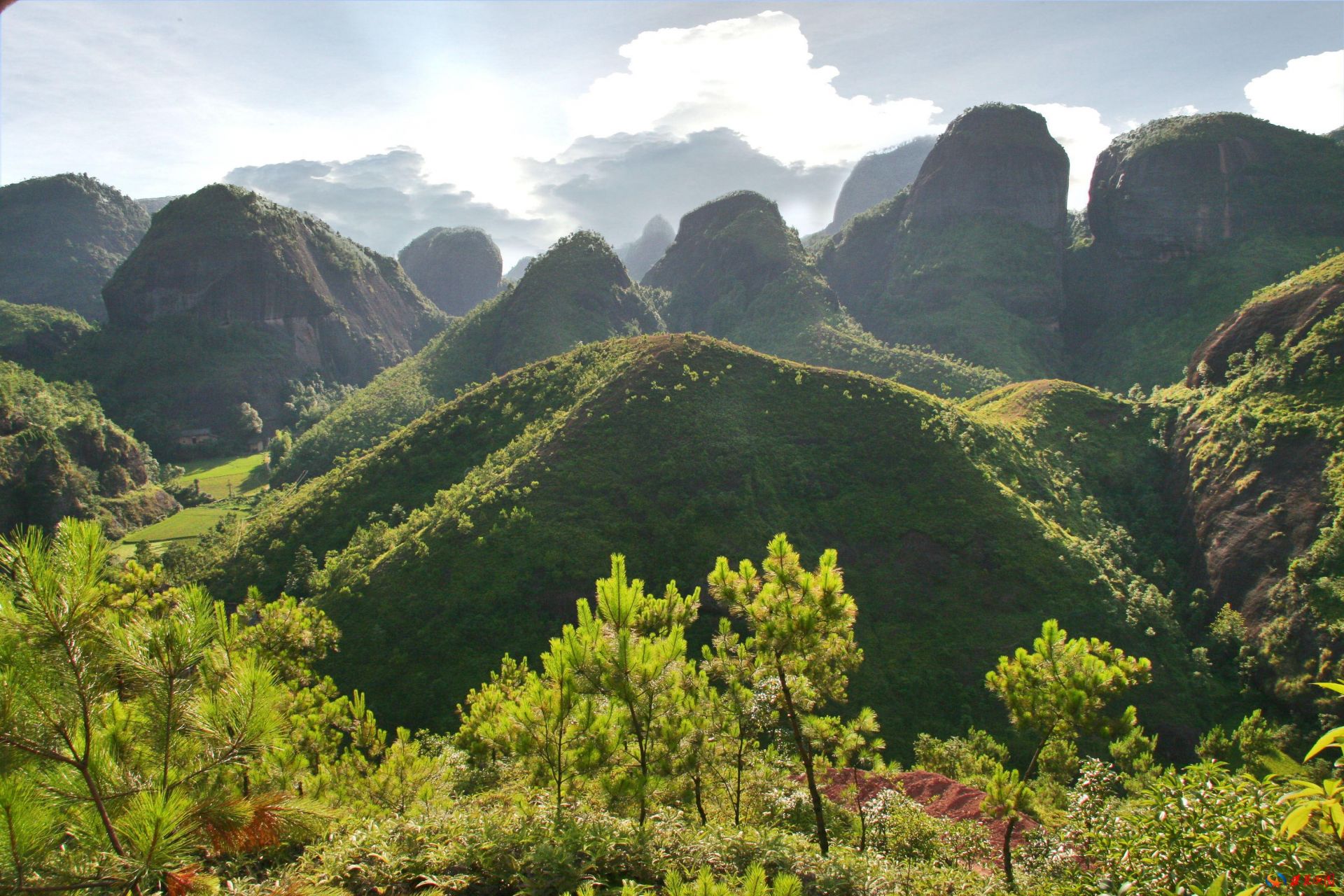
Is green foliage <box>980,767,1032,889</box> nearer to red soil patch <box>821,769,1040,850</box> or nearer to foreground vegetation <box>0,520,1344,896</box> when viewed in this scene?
foreground vegetation <box>0,520,1344,896</box>

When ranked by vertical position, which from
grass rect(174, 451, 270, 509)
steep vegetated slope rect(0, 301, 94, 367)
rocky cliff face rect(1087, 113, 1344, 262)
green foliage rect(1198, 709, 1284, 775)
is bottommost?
green foliage rect(1198, 709, 1284, 775)

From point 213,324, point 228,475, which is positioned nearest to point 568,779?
point 228,475

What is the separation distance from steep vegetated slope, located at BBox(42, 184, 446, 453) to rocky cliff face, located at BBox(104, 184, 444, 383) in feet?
0.49

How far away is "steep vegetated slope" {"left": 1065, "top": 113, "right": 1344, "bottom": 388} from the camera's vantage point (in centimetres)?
7488

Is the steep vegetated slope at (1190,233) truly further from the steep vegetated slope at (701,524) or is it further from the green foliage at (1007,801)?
the green foliage at (1007,801)

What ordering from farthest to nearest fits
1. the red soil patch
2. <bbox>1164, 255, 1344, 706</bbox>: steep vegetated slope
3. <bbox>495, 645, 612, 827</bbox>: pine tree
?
<bbox>1164, 255, 1344, 706</bbox>: steep vegetated slope → the red soil patch → <bbox>495, 645, 612, 827</bbox>: pine tree

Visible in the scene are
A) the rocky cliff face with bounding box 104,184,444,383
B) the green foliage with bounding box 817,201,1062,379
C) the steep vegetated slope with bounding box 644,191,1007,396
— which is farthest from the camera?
the rocky cliff face with bounding box 104,184,444,383

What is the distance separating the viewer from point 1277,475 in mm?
33031

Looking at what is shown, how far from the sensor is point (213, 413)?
288 ft

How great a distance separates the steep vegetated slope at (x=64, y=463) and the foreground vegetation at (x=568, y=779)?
56.1 metres

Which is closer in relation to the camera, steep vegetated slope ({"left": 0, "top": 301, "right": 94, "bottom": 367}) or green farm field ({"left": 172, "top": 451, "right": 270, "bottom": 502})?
green farm field ({"left": 172, "top": 451, "right": 270, "bottom": 502})

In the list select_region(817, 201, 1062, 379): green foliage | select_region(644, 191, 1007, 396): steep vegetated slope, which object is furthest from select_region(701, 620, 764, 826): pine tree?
select_region(817, 201, 1062, 379): green foliage

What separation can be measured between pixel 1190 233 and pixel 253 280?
122788 mm

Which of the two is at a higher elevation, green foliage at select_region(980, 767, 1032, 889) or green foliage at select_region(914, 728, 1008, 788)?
green foliage at select_region(980, 767, 1032, 889)
